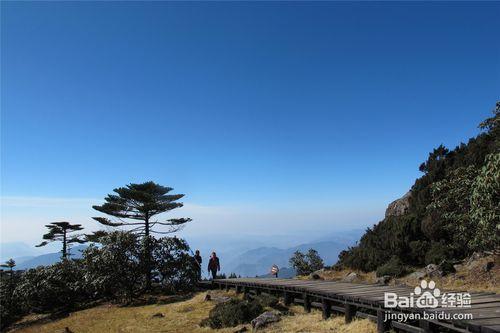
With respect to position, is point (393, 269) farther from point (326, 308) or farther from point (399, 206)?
point (399, 206)

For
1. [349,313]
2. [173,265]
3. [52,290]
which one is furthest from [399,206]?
[52,290]

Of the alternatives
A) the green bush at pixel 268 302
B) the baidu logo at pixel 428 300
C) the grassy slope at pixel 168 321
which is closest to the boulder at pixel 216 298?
the grassy slope at pixel 168 321

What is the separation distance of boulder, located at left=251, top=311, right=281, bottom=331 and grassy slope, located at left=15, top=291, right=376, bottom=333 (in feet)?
0.76

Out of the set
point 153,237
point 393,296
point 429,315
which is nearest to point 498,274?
point 393,296

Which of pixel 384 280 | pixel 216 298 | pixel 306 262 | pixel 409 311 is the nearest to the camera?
pixel 409 311

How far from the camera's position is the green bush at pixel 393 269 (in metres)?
18.0

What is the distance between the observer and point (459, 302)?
8.08 metres

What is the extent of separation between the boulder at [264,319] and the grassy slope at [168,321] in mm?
232

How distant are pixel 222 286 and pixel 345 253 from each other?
975 cm

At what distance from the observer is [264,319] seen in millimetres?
11734

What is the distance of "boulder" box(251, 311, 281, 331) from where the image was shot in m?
11.4

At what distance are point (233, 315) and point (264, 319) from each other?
54.4 inches

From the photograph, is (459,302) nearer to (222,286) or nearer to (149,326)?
(149,326)

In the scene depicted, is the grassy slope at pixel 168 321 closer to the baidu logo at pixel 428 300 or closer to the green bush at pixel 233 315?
the green bush at pixel 233 315
